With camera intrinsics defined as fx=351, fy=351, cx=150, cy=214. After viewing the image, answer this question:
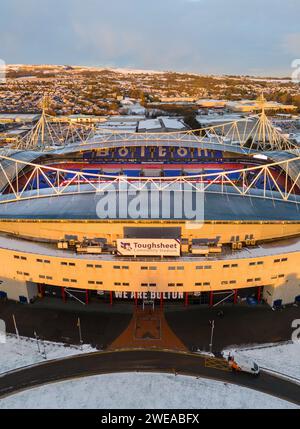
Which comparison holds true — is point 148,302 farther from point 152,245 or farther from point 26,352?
point 26,352

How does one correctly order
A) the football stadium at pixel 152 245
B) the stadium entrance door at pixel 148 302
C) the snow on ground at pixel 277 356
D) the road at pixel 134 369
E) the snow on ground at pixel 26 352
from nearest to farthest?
the road at pixel 134 369 < the snow on ground at pixel 277 356 < the snow on ground at pixel 26 352 < the football stadium at pixel 152 245 < the stadium entrance door at pixel 148 302

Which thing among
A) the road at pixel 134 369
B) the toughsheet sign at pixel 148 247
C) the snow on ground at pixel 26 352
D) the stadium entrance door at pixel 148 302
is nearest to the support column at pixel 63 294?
the snow on ground at pixel 26 352

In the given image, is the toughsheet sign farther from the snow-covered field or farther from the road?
the snow-covered field

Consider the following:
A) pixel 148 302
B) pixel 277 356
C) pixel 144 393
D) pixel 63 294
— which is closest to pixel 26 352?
pixel 63 294

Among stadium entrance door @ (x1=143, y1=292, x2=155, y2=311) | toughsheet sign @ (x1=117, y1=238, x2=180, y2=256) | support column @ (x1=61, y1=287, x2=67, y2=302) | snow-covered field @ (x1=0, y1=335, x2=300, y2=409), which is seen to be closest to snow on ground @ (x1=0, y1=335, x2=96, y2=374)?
snow-covered field @ (x1=0, y1=335, x2=300, y2=409)

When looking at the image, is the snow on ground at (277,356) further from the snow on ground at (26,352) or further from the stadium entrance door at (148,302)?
the snow on ground at (26,352)

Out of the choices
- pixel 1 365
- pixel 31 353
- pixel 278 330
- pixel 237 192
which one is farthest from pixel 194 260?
pixel 1 365
